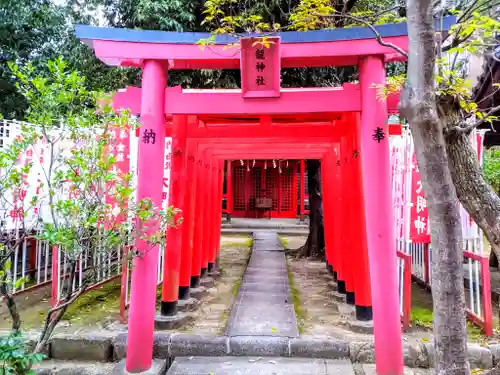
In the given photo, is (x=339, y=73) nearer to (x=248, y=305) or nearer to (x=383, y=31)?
(x=383, y=31)

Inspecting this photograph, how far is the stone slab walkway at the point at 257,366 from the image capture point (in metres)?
3.81

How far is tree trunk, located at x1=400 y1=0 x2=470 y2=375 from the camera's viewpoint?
7.73ft

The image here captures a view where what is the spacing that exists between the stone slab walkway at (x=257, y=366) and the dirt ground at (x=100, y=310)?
1.99 feet

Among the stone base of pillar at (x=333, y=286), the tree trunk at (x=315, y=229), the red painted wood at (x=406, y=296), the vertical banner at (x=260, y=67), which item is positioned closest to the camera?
the vertical banner at (x=260, y=67)

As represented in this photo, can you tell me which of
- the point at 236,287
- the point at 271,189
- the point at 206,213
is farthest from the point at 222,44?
the point at 271,189

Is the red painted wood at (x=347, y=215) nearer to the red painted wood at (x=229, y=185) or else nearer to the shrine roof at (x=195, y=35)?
the shrine roof at (x=195, y=35)

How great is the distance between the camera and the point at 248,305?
566 cm

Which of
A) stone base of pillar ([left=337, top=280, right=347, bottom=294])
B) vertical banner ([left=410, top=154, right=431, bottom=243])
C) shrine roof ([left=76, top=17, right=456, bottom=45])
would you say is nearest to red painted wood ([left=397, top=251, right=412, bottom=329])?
vertical banner ([left=410, top=154, right=431, bottom=243])

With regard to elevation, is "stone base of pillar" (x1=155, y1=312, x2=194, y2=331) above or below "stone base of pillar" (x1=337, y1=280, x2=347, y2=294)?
below

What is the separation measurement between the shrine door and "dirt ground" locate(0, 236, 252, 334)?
1172 centimetres

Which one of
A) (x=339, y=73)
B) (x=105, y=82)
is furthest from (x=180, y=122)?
(x=339, y=73)

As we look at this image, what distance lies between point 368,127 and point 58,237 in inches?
123

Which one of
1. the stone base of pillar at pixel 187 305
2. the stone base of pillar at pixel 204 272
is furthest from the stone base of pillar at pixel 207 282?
the stone base of pillar at pixel 187 305

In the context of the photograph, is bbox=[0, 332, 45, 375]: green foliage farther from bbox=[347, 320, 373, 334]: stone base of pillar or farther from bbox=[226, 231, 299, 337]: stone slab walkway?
bbox=[347, 320, 373, 334]: stone base of pillar
